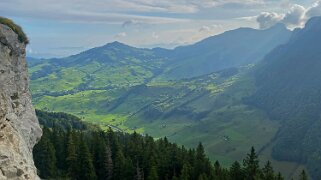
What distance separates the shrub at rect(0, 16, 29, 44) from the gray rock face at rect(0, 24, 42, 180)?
1.89 m

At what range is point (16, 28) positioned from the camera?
84688mm

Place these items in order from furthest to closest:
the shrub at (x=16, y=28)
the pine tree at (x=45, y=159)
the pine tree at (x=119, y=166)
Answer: the pine tree at (x=119, y=166)
the pine tree at (x=45, y=159)
the shrub at (x=16, y=28)

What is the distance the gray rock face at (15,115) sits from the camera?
5919 centimetres

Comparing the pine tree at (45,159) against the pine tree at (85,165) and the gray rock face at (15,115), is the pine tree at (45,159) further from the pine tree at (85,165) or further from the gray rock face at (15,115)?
the gray rock face at (15,115)

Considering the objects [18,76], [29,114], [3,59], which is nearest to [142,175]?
[29,114]

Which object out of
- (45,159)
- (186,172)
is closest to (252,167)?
(186,172)

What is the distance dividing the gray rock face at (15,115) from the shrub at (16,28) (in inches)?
74.2

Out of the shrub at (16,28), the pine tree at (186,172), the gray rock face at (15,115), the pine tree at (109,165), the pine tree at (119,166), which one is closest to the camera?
the gray rock face at (15,115)

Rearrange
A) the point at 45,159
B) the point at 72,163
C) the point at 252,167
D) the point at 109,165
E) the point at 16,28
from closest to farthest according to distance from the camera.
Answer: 1. the point at 16,28
2. the point at 252,167
3. the point at 72,163
4. the point at 45,159
5. the point at 109,165

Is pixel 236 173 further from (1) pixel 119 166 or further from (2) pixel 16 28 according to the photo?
(2) pixel 16 28

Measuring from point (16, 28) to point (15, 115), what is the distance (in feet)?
74.5

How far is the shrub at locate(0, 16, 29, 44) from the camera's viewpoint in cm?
8235

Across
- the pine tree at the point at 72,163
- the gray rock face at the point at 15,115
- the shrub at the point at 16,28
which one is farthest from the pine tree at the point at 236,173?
the shrub at the point at 16,28

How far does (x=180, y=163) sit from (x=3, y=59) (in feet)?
218
